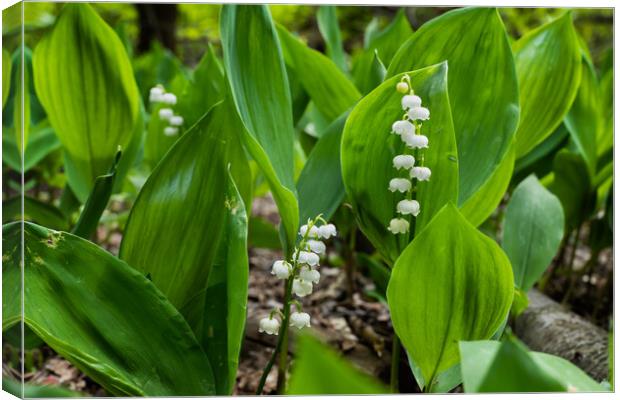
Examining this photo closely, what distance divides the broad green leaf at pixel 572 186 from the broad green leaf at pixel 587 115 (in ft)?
0.07

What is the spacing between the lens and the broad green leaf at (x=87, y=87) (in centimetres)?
131

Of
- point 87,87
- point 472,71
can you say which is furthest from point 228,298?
point 87,87

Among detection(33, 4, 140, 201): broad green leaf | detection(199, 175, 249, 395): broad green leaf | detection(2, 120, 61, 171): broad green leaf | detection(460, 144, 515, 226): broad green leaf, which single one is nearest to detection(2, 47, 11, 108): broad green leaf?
detection(33, 4, 140, 201): broad green leaf

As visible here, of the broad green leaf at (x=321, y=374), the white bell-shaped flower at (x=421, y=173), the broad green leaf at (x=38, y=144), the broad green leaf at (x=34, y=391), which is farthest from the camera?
the broad green leaf at (x=38, y=144)

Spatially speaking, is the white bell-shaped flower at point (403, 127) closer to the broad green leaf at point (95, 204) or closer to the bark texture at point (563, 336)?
the broad green leaf at point (95, 204)

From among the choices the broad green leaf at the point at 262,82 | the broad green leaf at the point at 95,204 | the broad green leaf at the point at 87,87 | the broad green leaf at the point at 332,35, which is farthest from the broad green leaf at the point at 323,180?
the broad green leaf at the point at 332,35

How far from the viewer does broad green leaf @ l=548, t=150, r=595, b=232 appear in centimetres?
153

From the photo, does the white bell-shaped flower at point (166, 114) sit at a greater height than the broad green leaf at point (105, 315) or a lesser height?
greater

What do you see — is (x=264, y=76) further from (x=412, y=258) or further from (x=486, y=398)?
(x=486, y=398)

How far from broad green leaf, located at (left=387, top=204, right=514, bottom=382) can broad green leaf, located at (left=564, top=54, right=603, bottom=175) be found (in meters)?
0.67

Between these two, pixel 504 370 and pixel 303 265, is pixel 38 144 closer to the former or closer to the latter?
pixel 303 265

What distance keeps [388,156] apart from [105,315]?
402 mm

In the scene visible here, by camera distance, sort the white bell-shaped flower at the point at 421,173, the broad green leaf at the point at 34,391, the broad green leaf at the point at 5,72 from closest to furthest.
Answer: the broad green leaf at the point at 34,391, the white bell-shaped flower at the point at 421,173, the broad green leaf at the point at 5,72

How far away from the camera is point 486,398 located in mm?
753
